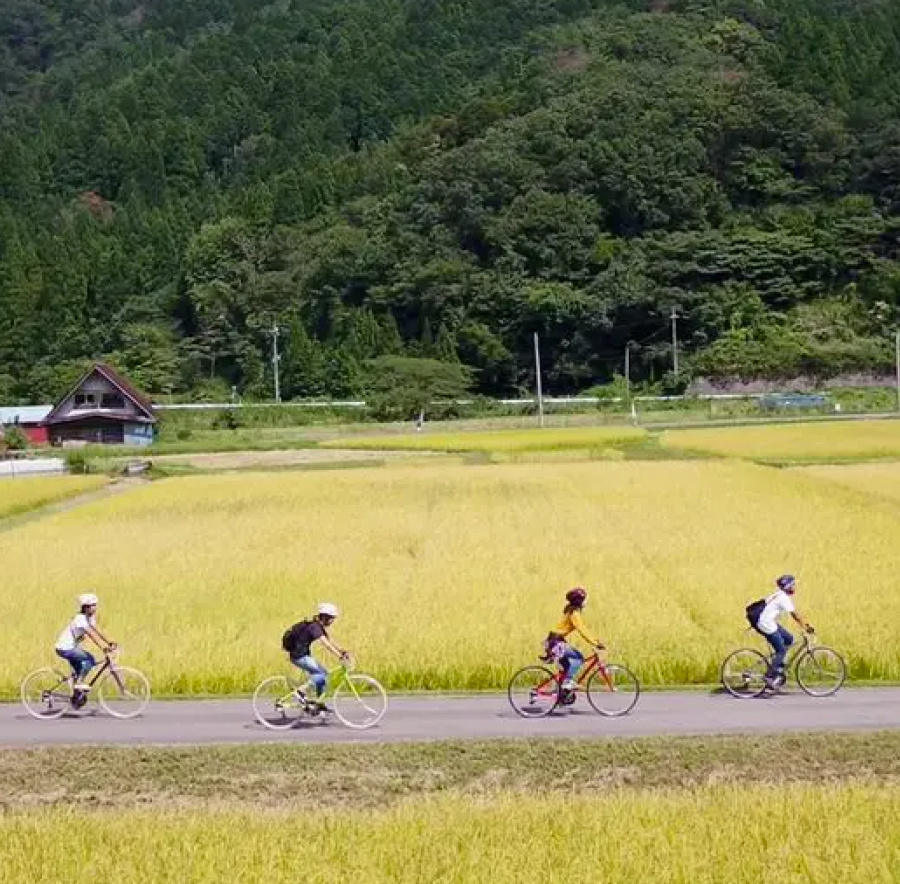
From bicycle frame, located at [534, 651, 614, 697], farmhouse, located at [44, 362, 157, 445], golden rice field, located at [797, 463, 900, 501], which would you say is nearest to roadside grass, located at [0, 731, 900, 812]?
bicycle frame, located at [534, 651, 614, 697]

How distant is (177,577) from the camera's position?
22156mm

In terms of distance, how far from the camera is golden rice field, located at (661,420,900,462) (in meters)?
46.7

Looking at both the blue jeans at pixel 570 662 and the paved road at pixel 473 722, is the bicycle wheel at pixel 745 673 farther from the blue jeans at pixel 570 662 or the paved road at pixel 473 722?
the blue jeans at pixel 570 662

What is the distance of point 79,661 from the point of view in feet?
47.5

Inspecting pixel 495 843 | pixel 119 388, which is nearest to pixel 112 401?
pixel 119 388

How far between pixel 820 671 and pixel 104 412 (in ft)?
206

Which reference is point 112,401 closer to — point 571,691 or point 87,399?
point 87,399

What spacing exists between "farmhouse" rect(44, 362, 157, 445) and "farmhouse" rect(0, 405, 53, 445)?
471mm

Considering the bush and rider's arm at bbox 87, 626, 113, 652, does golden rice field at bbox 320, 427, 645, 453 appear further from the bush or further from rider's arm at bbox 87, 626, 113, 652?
rider's arm at bbox 87, 626, 113, 652

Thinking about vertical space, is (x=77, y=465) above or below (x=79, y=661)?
below

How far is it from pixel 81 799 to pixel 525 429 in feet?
177

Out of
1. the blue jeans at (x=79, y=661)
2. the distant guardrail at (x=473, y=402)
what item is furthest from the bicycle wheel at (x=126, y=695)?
the distant guardrail at (x=473, y=402)

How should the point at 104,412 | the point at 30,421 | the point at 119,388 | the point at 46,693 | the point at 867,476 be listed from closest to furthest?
the point at 46,693
the point at 867,476
the point at 104,412
the point at 119,388
the point at 30,421

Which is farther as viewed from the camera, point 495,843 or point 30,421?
point 30,421
